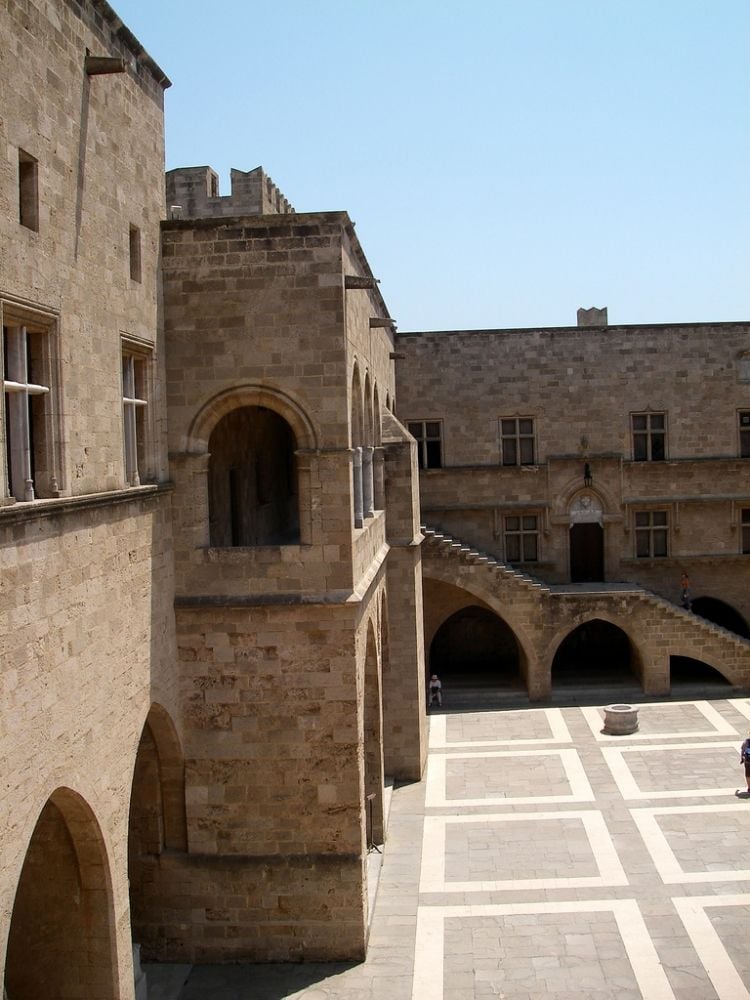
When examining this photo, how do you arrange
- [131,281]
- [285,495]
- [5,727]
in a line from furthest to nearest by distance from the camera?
[285,495] → [131,281] → [5,727]

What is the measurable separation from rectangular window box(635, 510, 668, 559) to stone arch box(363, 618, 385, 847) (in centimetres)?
1396

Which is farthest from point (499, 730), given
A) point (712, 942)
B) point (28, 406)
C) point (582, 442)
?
point (28, 406)

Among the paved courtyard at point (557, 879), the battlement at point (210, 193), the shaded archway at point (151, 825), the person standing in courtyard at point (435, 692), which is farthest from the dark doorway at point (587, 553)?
the shaded archway at point (151, 825)

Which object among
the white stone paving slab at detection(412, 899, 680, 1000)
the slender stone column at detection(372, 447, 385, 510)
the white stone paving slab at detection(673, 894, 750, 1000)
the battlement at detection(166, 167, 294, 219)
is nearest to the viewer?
the white stone paving slab at detection(673, 894, 750, 1000)

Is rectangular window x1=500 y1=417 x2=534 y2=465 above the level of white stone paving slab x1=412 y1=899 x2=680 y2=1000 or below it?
above

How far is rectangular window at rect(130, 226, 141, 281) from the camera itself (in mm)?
12797

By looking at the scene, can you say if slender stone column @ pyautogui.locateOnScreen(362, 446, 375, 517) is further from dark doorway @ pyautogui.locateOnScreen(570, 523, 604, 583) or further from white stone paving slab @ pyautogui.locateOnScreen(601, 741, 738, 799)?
dark doorway @ pyautogui.locateOnScreen(570, 523, 604, 583)

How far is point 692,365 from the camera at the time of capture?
30031 millimetres

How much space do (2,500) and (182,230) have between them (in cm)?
620

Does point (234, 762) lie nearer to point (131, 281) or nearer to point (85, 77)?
point (131, 281)

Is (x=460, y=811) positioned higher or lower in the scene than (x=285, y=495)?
lower

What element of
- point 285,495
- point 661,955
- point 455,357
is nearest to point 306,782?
point 661,955

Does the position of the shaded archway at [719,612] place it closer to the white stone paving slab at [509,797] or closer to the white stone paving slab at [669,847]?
the white stone paving slab at [509,797]

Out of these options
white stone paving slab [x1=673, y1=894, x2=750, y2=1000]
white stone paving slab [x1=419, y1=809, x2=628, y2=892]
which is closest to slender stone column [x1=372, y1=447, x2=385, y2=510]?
white stone paving slab [x1=419, y1=809, x2=628, y2=892]
